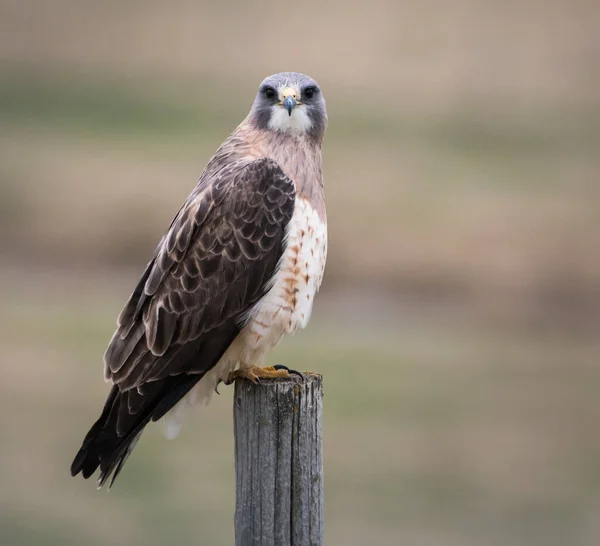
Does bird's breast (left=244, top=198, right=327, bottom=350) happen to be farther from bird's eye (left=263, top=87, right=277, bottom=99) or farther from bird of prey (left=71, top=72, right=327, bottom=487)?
bird's eye (left=263, top=87, right=277, bottom=99)

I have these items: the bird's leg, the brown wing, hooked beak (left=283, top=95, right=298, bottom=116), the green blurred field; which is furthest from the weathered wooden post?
the green blurred field

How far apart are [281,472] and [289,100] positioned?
6.87 ft

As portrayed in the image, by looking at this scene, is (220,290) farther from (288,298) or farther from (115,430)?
(115,430)

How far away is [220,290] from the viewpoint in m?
6.55

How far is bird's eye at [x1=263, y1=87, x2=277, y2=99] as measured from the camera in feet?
23.1

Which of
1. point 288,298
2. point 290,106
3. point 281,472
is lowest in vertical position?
point 281,472

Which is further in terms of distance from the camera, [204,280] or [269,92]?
[269,92]

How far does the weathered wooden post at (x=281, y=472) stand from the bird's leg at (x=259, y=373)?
671mm

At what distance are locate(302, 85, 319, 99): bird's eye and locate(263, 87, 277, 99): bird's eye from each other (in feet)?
0.49

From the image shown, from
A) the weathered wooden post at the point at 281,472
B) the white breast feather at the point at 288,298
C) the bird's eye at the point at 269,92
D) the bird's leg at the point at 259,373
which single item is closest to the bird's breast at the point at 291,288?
the white breast feather at the point at 288,298

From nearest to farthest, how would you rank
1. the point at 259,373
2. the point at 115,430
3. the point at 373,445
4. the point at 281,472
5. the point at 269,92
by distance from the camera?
the point at 281,472, the point at 115,430, the point at 259,373, the point at 269,92, the point at 373,445

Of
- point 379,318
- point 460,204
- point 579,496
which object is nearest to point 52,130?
point 460,204

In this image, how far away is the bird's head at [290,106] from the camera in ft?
22.8

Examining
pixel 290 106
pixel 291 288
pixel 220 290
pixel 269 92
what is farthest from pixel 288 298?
pixel 269 92
